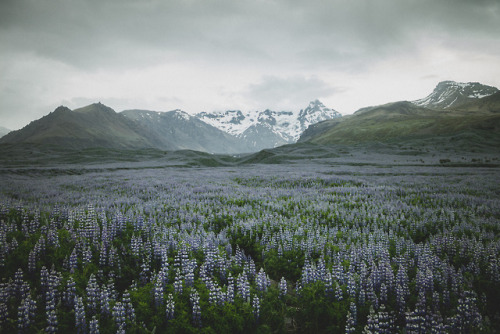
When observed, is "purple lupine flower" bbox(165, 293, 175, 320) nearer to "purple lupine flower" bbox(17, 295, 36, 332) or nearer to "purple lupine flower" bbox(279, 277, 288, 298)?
"purple lupine flower" bbox(17, 295, 36, 332)

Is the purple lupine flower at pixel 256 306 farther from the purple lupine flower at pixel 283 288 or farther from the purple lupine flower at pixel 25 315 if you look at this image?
the purple lupine flower at pixel 25 315

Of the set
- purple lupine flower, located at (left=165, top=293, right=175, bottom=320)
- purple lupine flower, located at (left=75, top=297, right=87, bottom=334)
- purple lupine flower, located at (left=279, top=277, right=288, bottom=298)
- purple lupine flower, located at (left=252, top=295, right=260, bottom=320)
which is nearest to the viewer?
purple lupine flower, located at (left=75, top=297, right=87, bottom=334)

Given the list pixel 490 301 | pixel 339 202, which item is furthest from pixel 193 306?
pixel 339 202

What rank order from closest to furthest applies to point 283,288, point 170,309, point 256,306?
1. point 170,309
2. point 256,306
3. point 283,288

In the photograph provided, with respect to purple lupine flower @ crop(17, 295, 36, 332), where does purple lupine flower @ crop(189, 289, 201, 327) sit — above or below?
below

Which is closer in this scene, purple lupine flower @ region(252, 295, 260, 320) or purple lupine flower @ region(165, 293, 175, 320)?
purple lupine flower @ region(165, 293, 175, 320)

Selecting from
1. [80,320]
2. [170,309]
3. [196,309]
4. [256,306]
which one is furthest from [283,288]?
[80,320]

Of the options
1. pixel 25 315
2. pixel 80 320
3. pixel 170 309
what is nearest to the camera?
pixel 25 315

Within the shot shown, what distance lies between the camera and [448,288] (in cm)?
508

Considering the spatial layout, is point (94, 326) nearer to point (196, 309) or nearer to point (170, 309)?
point (170, 309)

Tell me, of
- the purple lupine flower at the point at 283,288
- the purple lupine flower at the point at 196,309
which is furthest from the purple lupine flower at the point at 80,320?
the purple lupine flower at the point at 283,288

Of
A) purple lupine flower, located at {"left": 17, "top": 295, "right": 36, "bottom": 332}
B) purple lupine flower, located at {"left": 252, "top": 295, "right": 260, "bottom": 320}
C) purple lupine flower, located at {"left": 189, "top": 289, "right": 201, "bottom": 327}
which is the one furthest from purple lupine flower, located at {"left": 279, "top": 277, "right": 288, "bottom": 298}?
purple lupine flower, located at {"left": 17, "top": 295, "right": 36, "bottom": 332}

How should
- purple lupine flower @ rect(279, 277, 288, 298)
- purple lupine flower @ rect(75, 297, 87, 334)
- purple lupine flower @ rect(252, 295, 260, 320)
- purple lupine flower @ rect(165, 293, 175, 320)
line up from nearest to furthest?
purple lupine flower @ rect(75, 297, 87, 334), purple lupine flower @ rect(165, 293, 175, 320), purple lupine flower @ rect(252, 295, 260, 320), purple lupine flower @ rect(279, 277, 288, 298)

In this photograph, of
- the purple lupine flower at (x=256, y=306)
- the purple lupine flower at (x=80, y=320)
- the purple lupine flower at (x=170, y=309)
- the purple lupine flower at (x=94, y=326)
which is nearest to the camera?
the purple lupine flower at (x=94, y=326)
